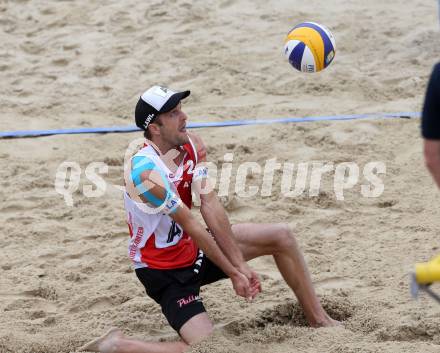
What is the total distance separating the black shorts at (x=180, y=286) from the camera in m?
4.66

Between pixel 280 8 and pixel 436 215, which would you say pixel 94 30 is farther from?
pixel 436 215

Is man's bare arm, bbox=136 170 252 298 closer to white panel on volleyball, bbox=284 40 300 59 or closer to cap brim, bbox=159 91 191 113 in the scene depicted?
cap brim, bbox=159 91 191 113

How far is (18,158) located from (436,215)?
126 inches

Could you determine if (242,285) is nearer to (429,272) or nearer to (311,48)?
(429,272)

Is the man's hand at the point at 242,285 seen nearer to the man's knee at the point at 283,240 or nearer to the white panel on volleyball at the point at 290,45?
the man's knee at the point at 283,240

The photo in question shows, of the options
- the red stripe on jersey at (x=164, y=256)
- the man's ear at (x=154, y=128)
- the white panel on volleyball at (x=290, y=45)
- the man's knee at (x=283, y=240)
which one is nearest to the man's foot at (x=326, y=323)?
the man's knee at (x=283, y=240)

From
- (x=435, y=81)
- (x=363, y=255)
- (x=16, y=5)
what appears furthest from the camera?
(x=16, y=5)

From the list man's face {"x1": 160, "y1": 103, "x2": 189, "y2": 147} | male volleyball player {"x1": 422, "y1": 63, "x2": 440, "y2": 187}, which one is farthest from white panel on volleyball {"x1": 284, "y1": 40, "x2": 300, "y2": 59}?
male volleyball player {"x1": 422, "y1": 63, "x2": 440, "y2": 187}

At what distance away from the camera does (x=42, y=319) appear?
5.11 meters

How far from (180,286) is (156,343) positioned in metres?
0.31

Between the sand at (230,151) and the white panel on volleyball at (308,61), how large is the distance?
2.70 ft

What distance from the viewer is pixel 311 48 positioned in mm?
6227

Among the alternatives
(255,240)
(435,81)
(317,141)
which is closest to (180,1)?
(317,141)

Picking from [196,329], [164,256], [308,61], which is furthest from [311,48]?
[196,329]
